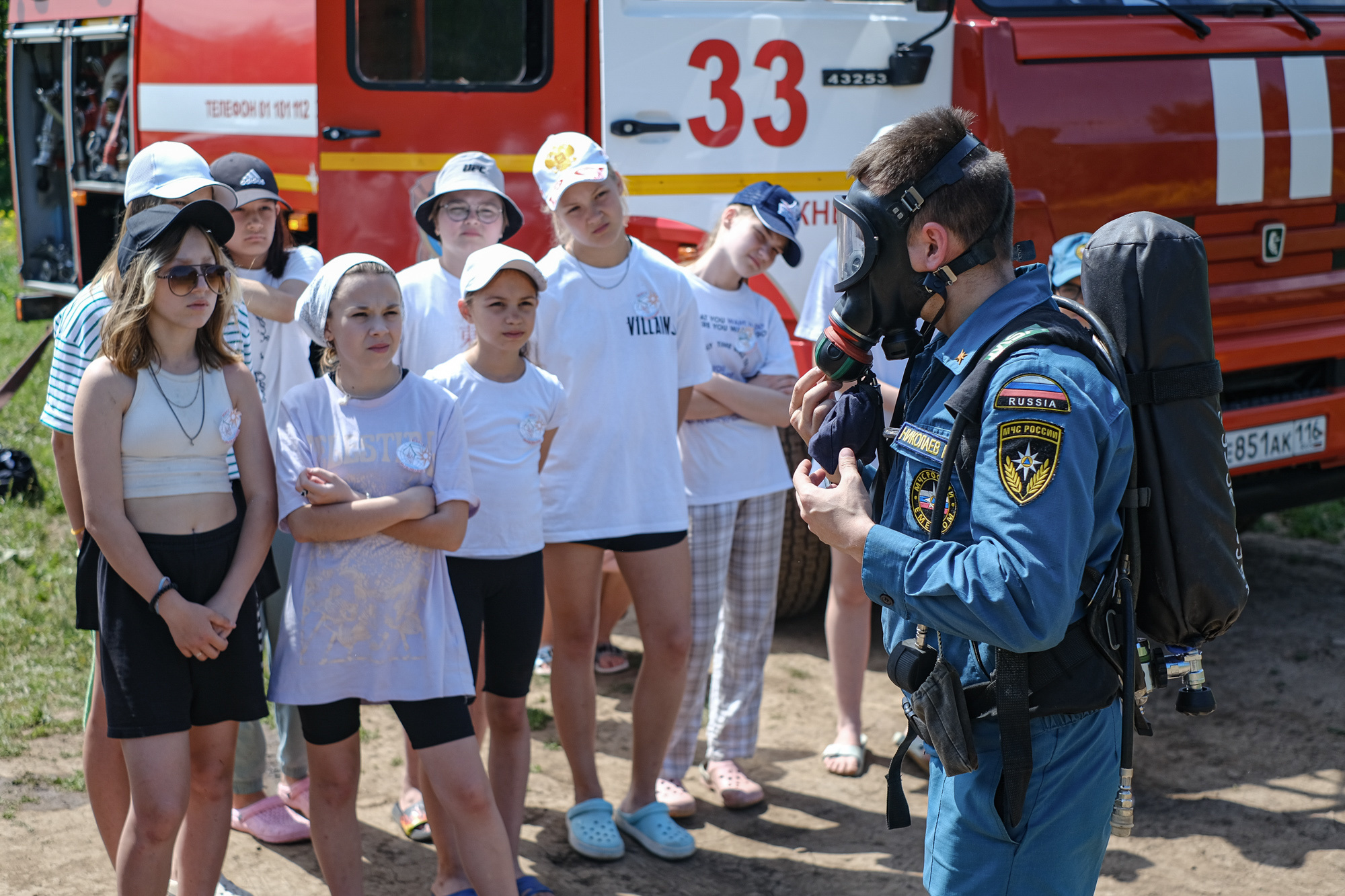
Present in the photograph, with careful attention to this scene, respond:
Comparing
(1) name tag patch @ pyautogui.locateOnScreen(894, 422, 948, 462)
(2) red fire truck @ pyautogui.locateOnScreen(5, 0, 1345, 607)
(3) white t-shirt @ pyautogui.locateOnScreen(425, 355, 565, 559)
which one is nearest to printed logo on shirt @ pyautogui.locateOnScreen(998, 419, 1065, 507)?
(1) name tag patch @ pyautogui.locateOnScreen(894, 422, 948, 462)

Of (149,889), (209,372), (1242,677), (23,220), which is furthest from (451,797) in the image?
(23,220)

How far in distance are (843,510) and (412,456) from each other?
4.19ft

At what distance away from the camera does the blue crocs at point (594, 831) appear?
11.5 ft

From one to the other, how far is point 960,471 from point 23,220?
7.37 meters

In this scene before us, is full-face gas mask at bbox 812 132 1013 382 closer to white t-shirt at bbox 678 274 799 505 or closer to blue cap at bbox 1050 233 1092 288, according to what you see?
white t-shirt at bbox 678 274 799 505

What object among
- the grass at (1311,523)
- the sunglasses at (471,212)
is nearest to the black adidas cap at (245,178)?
the sunglasses at (471,212)

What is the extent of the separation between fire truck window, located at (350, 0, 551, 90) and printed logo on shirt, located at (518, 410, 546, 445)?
1618 mm

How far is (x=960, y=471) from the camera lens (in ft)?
6.03

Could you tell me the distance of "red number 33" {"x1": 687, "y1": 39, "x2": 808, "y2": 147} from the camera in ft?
14.0

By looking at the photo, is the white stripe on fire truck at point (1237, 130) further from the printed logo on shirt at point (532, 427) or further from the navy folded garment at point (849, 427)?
the navy folded garment at point (849, 427)

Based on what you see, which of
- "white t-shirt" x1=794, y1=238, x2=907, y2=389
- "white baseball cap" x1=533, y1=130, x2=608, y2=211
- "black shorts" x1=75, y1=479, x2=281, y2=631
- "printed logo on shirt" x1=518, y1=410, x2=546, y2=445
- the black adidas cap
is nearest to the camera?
"black shorts" x1=75, y1=479, x2=281, y2=631

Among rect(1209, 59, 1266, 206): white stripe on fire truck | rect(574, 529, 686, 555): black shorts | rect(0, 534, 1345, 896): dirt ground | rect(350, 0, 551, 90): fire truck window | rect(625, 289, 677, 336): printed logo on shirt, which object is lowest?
rect(0, 534, 1345, 896): dirt ground

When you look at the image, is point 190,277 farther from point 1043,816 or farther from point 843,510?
point 1043,816

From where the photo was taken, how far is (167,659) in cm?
271
